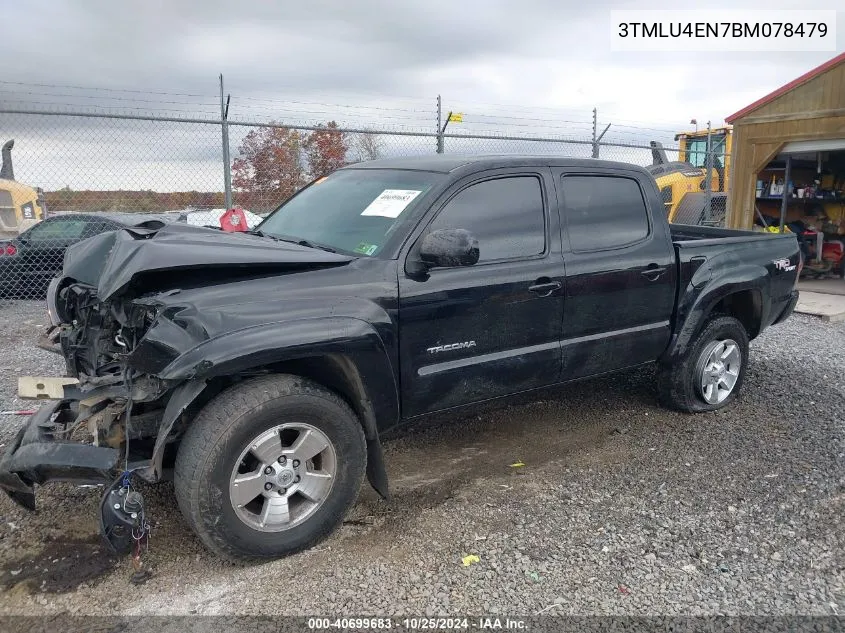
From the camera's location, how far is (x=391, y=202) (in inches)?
149

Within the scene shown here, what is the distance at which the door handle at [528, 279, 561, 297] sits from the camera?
154 inches

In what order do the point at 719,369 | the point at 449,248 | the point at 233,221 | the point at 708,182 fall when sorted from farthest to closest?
the point at 708,182, the point at 233,221, the point at 719,369, the point at 449,248

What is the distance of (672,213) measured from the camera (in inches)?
572

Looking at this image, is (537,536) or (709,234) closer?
(537,536)

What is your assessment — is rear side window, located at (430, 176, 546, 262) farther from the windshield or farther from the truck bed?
the truck bed

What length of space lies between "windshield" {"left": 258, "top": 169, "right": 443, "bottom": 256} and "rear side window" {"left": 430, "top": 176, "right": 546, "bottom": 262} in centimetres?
20

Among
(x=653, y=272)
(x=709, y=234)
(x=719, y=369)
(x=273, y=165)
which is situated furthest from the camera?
(x=273, y=165)

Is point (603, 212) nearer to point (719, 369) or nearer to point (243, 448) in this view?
point (719, 369)

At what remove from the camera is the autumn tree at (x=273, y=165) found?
917 cm

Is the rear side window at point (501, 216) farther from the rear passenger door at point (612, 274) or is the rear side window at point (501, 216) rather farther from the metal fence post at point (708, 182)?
the metal fence post at point (708, 182)

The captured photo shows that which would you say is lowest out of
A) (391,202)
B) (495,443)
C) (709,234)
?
(495,443)

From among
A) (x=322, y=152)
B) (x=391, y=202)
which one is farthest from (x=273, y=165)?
(x=391, y=202)

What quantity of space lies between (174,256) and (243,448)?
90cm

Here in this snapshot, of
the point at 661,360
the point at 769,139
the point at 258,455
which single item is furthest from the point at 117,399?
the point at 769,139
